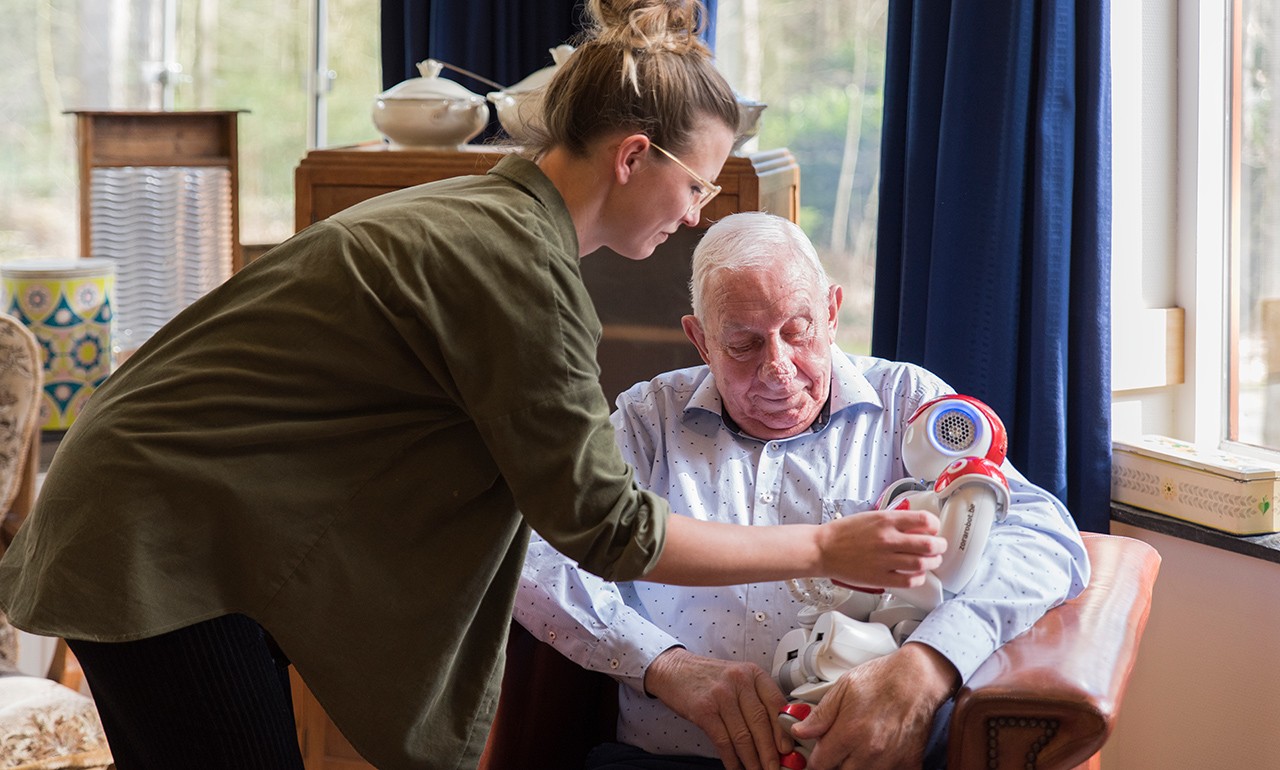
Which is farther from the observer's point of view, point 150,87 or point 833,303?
point 150,87

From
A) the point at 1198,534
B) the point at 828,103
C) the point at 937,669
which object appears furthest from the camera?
the point at 828,103

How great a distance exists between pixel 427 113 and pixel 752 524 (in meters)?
1.02

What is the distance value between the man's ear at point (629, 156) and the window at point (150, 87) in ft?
9.39

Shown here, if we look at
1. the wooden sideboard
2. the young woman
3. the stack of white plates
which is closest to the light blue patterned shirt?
the wooden sideboard

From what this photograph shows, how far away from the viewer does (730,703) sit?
1.60 meters

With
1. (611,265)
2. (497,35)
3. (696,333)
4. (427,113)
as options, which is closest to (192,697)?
(696,333)

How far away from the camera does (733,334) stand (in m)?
1.85

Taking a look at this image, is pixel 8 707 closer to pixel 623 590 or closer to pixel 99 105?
pixel 623 590

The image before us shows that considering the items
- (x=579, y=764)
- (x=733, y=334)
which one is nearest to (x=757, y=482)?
(x=733, y=334)

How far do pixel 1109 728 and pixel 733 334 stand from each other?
0.74 metres

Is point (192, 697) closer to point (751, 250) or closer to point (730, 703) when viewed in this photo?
point (730, 703)

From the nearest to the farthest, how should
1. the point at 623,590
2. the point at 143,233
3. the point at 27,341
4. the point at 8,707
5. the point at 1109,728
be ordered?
the point at 1109,728 < the point at 623,590 < the point at 8,707 < the point at 27,341 < the point at 143,233

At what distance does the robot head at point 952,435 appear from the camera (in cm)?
158

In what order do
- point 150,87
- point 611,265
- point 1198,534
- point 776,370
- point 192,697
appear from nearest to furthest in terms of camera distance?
point 192,697 → point 776,370 → point 1198,534 → point 611,265 → point 150,87
